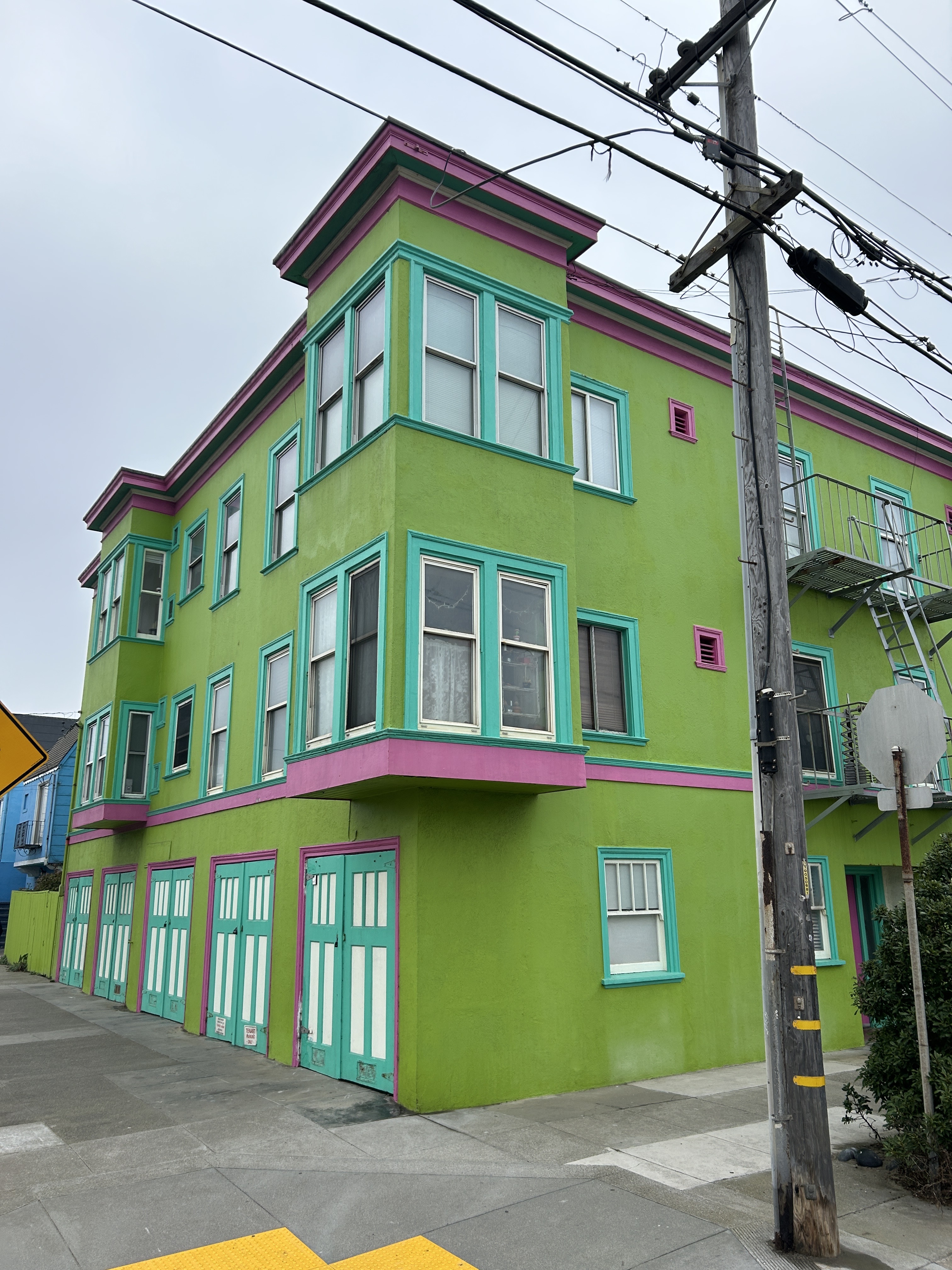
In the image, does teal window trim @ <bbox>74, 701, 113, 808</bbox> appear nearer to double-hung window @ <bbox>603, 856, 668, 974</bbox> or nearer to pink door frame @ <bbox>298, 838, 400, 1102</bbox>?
pink door frame @ <bbox>298, 838, 400, 1102</bbox>

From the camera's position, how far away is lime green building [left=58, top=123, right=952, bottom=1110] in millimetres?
9984

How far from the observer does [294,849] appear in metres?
12.6

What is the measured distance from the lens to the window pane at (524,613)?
35.1 ft

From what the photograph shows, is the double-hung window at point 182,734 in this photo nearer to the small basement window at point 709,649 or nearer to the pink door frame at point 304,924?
the pink door frame at point 304,924

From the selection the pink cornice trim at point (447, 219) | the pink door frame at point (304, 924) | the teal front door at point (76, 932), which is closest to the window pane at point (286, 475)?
the pink cornice trim at point (447, 219)

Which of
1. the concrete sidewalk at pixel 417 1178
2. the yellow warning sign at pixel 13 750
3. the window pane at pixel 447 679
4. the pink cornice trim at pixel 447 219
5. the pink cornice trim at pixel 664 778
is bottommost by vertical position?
the concrete sidewalk at pixel 417 1178

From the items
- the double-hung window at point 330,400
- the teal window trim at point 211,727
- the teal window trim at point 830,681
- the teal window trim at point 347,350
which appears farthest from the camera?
the teal window trim at point 211,727

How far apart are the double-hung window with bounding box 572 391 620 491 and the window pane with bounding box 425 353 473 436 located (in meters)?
2.17

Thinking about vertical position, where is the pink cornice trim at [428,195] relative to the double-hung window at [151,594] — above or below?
above

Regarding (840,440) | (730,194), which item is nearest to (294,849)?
(730,194)

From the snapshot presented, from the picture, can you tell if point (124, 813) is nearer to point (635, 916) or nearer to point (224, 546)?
point (224, 546)

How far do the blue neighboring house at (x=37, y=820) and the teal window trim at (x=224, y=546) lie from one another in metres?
19.7

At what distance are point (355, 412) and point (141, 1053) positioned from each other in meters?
9.00

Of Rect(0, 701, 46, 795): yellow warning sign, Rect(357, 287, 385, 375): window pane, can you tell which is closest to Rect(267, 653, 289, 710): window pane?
Rect(357, 287, 385, 375): window pane
